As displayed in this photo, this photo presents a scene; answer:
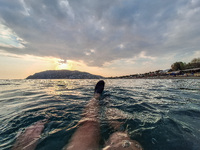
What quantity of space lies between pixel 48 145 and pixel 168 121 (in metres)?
3.53

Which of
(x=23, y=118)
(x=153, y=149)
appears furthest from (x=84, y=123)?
(x=23, y=118)

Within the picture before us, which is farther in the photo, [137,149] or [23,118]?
[23,118]

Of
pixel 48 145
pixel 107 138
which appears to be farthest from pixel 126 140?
pixel 48 145

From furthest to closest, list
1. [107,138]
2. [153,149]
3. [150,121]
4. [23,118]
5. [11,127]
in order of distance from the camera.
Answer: [23,118] < [150,121] < [11,127] < [107,138] < [153,149]

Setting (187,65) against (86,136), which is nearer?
(86,136)

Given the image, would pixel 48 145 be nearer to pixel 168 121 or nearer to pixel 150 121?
pixel 150 121

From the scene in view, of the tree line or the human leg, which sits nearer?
the human leg

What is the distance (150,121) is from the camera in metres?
2.70

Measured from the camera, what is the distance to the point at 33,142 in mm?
1892

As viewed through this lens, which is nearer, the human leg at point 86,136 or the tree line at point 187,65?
the human leg at point 86,136

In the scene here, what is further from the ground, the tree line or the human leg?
the tree line

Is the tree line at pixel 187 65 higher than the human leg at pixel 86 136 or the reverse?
higher

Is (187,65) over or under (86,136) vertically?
over

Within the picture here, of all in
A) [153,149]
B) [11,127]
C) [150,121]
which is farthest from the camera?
[150,121]
